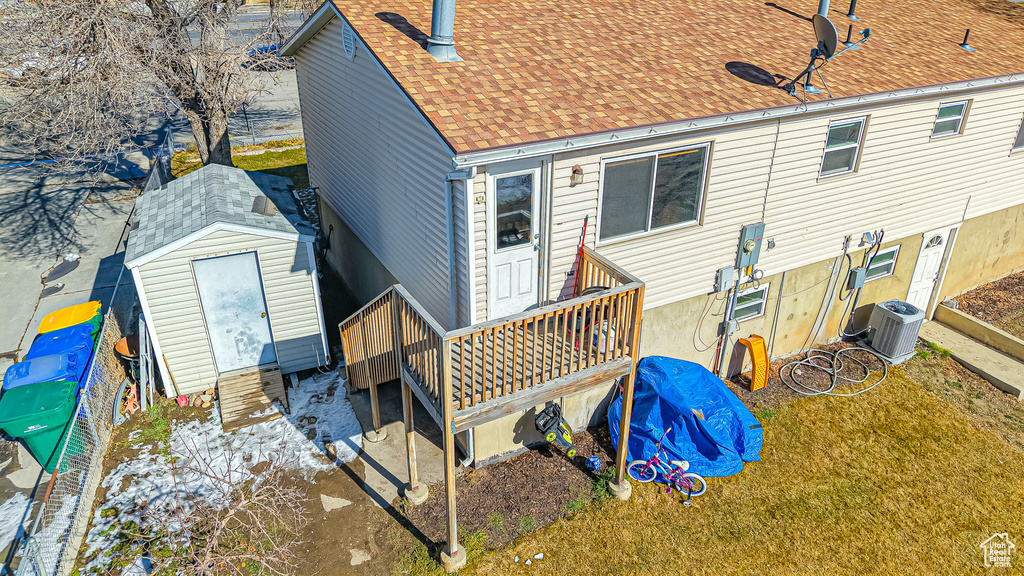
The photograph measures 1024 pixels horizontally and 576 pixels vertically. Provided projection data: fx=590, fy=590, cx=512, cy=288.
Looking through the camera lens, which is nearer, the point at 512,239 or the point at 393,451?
the point at 512,239

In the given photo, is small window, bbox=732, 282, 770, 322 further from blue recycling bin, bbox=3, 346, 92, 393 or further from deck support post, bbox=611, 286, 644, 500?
blue recycling bin, bbox=3, 346, 92, 393

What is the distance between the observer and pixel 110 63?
1295 cm

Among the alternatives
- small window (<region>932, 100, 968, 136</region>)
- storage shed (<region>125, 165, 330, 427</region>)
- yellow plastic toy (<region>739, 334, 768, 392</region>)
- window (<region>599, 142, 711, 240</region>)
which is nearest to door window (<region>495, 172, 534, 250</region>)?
window (<region>599, 142, 711, 240</region>)

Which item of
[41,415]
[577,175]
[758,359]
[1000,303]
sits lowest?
[1000,303]

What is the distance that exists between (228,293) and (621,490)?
682cm

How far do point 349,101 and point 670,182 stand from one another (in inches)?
225

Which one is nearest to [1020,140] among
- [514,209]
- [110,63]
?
[514,209]

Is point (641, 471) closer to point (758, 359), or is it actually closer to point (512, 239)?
point (758, 359)

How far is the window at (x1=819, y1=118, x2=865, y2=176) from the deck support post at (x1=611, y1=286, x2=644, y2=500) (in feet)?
16.0

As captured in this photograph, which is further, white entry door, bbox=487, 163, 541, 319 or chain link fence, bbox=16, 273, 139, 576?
white entry door, bbox=487, 163, 541, 319

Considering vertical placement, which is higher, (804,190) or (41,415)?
(804,190)

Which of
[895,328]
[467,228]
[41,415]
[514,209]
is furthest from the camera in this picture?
[895,328]

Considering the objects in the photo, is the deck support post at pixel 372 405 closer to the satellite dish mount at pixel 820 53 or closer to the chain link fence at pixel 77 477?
the chain link fence at pixel 77 477

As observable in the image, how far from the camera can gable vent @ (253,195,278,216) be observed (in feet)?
32.5
